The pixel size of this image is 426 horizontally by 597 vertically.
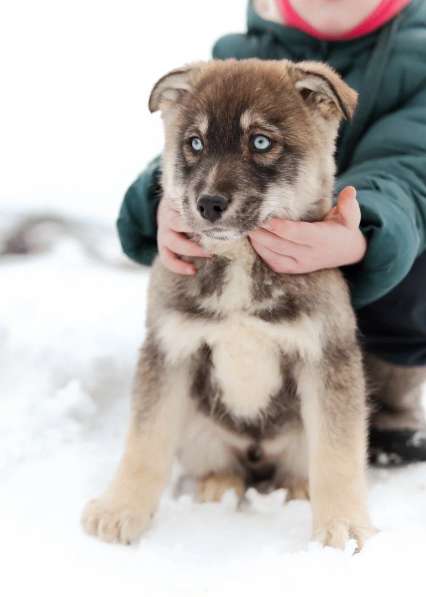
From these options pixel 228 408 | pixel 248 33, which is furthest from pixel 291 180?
pixel 248 33

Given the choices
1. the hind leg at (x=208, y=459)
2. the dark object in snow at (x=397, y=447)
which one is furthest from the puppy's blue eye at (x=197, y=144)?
the dark object in snow at (x=397, y=447)

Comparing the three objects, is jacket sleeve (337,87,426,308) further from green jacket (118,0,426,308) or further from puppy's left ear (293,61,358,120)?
puppy's left ear (293,61,358,120)

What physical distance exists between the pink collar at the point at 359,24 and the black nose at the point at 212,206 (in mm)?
1327

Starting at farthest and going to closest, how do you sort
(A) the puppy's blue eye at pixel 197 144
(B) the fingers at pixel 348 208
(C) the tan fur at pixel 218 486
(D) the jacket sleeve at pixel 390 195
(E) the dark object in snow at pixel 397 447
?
(E) the dark object in snow at pixel 397 447
(C) the tan fur at pixel 218 486
(D) the jacket sleeve at pixel 390 195
(B) the fingers at pixel 348 208
(A) the puppy's blue eye at pixel 197 144

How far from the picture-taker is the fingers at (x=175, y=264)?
7.52ft

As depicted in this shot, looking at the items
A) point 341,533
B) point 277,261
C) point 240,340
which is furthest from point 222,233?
point 341,533

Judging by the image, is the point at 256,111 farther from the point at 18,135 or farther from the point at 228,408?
the point at 18,135

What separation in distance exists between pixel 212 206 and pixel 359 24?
53.0 inches

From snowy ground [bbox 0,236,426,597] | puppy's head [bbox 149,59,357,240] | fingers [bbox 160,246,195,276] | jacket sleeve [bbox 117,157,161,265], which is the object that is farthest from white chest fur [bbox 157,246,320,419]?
jacket sleeve [bbox 117,157,161,265]

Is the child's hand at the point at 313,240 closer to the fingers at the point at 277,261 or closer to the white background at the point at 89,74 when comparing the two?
the fingers at the point at 277,261

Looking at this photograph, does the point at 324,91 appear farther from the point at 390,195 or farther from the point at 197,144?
the point at 390,195

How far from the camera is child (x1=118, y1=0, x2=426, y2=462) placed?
248 cm

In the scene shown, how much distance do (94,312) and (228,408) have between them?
132cm

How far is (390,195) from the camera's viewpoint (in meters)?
2.51
